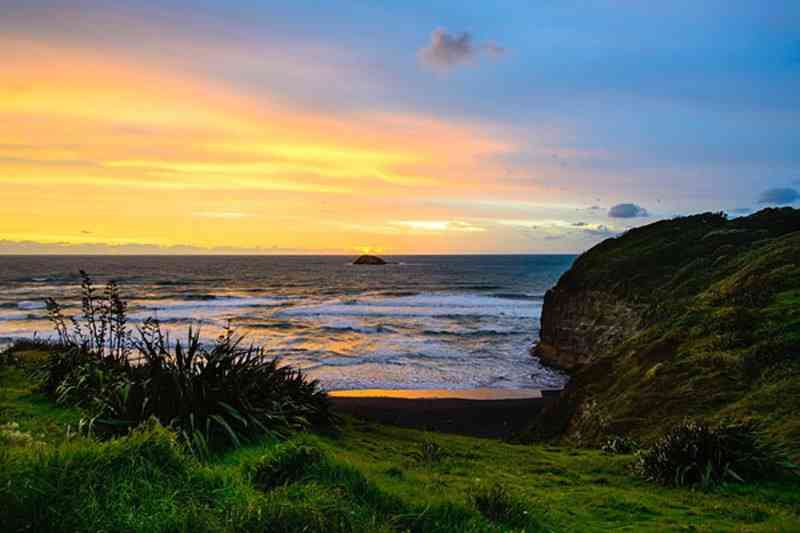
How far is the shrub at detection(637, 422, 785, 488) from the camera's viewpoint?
271 inches

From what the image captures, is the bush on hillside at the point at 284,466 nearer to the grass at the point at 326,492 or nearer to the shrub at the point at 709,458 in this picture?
the grass at the point at 326,492

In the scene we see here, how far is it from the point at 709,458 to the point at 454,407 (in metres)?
11.9

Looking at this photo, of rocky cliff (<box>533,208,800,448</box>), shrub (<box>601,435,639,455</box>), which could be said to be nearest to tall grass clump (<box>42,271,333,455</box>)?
shrub (<box>601,435,639,455</box>)

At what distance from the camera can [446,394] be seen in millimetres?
20906

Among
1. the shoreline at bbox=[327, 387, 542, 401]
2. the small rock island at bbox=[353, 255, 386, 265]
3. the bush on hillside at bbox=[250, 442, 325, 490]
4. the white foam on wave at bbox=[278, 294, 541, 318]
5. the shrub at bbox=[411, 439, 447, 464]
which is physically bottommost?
the shoreline at bbox=[327, 387, 542, 401]

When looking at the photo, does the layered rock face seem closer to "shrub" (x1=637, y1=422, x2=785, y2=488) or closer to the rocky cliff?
the rocky cliff

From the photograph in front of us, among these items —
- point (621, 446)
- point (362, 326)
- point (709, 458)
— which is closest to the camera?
point (709, 458)

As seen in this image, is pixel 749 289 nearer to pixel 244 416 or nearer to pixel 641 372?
pixel 641 372

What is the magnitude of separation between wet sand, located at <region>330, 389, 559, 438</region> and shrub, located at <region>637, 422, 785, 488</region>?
812 cm

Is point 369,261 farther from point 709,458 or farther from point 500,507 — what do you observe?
point 500,507

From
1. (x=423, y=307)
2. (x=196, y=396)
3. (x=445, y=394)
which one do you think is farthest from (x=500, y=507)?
(x=423, y=307)

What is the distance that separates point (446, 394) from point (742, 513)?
1553 centimetres

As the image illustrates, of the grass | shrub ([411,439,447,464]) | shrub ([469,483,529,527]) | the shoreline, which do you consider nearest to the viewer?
the grass

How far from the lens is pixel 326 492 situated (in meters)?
Answer: 4.38
